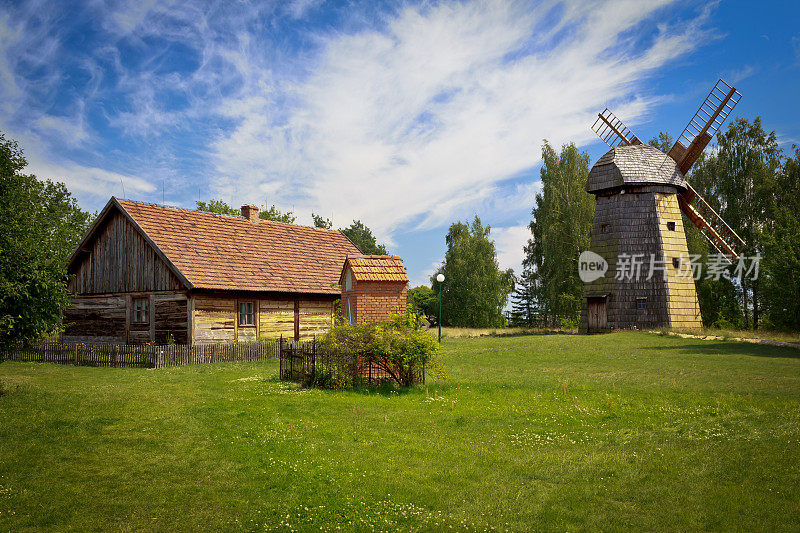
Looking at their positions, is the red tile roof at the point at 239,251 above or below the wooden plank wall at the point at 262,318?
above

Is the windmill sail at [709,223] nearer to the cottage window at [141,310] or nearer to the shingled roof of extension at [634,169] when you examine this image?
the shingled roof of extension at [634,169]

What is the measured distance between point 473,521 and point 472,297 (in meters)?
49.8

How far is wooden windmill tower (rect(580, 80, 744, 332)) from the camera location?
33.2m

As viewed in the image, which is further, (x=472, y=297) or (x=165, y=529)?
(x=472, y=297)

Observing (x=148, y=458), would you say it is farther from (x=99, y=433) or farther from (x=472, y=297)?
(x=472, y=297)

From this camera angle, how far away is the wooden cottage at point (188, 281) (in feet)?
86.8

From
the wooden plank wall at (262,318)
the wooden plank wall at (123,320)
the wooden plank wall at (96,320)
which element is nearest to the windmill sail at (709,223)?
the wooden plank wall at (262,318)

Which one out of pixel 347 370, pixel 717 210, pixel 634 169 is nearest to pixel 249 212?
pixel 347 370

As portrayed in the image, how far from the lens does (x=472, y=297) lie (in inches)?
2196

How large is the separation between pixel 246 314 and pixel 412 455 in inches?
837

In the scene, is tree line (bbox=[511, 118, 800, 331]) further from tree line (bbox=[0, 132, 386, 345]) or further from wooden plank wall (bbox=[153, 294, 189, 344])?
tree line (bbox=[0, 132, 386, 345])

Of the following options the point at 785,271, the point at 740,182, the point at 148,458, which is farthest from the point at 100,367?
the point at 740,182

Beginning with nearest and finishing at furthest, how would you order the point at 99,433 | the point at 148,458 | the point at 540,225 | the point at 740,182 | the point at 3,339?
the point at 148,458, the point at 99,433, the point at 3,339, the point at 740,182, the point at 540,225

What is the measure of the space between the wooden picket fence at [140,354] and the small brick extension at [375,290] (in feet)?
30.5
